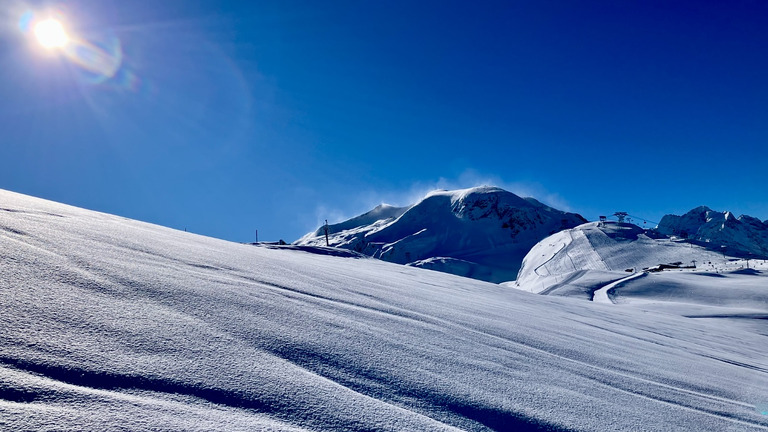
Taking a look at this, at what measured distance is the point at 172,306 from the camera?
2135 millimetres

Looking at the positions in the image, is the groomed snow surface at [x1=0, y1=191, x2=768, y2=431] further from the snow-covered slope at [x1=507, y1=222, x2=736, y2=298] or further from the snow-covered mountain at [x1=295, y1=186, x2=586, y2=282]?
the snow-covered mountain at [x1=295, y1=186, x2=586, y2=282]

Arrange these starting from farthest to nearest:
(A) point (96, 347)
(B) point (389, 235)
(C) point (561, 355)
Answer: (B) point (389, 235)
(C) point (561, 355)
(A) point (96, 347)

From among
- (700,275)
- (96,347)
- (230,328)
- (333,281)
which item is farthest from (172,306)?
(700,275)

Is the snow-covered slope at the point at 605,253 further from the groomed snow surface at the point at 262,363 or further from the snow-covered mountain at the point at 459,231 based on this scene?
the groomed snow surface at the point at 262,363

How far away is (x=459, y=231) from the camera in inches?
4675

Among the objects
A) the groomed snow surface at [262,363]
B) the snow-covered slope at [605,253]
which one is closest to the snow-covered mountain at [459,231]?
the snow-covered slope at [605,253]

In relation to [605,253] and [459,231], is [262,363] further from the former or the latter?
[459,231]

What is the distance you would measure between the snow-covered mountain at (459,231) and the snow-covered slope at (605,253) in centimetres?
2348

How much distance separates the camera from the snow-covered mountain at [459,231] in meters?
94.2

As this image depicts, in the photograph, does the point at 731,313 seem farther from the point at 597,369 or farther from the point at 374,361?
the point at 374,361

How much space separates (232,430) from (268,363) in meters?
0.52

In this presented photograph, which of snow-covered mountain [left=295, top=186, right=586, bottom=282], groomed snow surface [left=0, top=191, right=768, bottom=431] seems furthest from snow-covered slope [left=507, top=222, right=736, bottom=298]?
groomed snow surface [left=0, top=191, right=768, bottom=431]

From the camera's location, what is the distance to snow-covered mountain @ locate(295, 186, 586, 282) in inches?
3708

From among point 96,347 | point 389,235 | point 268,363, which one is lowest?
point 268,363
